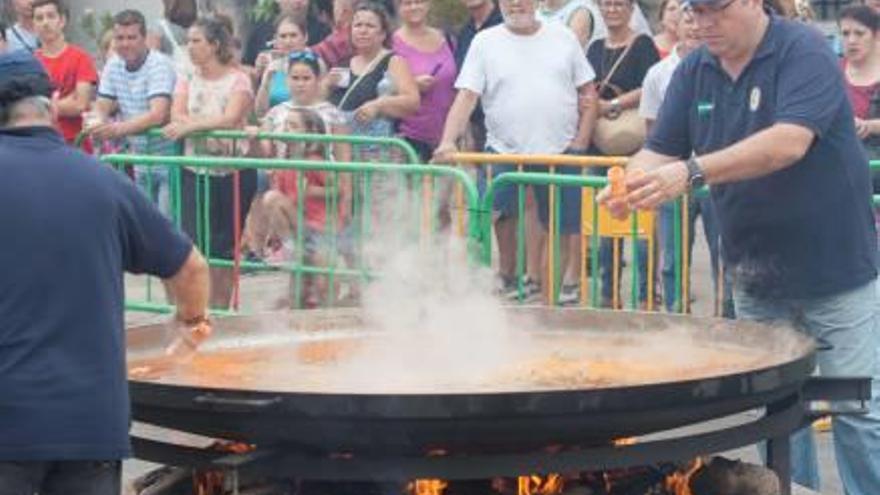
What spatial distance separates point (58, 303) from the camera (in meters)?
4.48

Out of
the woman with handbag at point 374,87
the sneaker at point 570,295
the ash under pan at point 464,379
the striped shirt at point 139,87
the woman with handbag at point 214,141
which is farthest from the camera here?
the striped shirt at point 139,87

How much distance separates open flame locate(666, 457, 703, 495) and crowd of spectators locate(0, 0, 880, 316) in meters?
3.79

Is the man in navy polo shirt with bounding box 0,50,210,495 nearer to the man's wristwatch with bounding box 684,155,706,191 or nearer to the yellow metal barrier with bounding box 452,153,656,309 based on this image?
the man's wristwatch with bounding box 684,155,706,191

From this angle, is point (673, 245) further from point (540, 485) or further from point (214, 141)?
point (540, 485)

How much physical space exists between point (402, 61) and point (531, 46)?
0.92 m

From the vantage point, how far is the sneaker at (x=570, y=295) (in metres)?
9.34

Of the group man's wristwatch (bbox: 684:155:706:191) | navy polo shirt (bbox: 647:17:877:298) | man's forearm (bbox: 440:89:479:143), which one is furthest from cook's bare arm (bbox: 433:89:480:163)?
man's wristwatch (bbox: 684:155:706:191)

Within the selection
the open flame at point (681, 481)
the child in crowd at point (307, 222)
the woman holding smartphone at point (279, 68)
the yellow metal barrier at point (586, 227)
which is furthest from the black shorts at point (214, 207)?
the open flame at point (681, 481)

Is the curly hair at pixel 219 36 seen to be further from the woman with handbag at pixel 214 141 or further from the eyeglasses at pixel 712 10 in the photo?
the eyeglasses at pixel 712 10

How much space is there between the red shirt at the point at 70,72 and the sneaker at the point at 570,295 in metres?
4.11

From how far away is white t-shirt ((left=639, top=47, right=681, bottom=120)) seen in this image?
381 inches

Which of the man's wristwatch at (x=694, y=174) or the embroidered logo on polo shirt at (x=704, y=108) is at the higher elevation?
the embroidered logo on polo shirt at (x=704, y=108)

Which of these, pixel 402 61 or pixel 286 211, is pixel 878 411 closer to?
pixel 286 211

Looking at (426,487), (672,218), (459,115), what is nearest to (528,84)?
(459,115)
